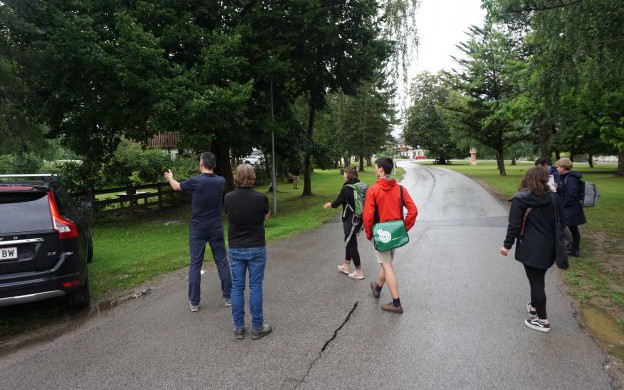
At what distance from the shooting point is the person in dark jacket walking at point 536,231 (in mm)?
4438

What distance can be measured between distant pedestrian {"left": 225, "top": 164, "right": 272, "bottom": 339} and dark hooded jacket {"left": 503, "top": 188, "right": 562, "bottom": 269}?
2.70m

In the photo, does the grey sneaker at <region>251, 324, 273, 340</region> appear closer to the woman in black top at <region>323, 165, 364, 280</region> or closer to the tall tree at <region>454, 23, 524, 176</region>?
the woman in black top at <region>323, 165, 364, 280</region>

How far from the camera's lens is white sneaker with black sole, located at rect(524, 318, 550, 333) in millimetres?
4461

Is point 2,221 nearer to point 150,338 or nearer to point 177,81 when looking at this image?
point 150,338

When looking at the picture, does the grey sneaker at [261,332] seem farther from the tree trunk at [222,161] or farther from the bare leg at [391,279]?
the tree trunk at [222,161]

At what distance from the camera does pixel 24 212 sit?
4836 mm

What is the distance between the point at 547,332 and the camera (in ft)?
14.5

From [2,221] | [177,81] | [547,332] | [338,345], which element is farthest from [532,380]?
[177,81]

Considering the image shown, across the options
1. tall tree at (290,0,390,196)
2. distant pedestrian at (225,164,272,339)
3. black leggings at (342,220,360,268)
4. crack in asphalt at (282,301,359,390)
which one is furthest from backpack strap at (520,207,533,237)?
tall tree at (290,0,390,196)

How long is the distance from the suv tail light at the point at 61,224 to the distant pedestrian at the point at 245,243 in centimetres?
211

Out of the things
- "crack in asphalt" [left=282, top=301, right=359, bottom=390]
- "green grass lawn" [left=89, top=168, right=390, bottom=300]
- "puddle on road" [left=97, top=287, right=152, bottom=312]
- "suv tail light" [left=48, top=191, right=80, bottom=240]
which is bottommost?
"green grass lawn" [left=89, top=168, right=390, bottom=300]

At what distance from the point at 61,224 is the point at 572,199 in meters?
8.12

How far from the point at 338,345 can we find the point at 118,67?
9427 mm

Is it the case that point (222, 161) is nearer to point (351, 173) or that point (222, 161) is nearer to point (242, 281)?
point (351, 173)
